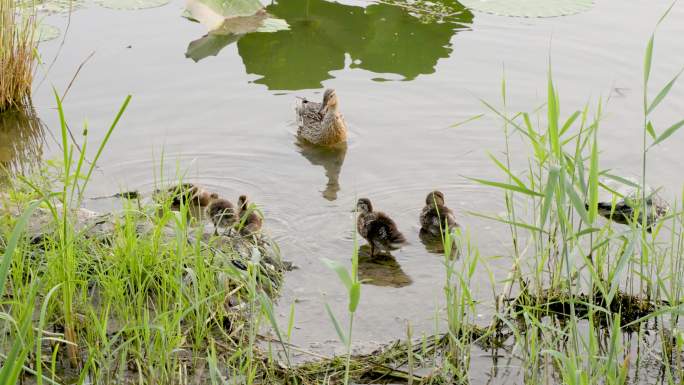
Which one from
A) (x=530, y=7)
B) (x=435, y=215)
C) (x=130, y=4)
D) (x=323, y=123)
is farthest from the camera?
(x=130, y=4)

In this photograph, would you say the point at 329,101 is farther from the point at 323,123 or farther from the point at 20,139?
the point at 20,139

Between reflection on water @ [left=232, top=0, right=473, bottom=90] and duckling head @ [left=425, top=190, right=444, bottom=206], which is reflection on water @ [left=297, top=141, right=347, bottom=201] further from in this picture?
reflection on water @ [left=232, top=0, right=473, bottom=90]

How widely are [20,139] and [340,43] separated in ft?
11.4

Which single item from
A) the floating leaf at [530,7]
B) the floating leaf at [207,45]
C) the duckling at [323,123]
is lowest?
the duckling at [323,123]

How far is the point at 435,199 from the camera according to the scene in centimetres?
587

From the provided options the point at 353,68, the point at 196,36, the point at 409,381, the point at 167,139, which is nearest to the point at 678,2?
the point at 353,68

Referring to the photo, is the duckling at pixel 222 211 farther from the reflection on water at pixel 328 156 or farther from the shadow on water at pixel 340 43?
the shadow on water at pixel 340 43

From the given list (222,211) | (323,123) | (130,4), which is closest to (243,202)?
(222,211)

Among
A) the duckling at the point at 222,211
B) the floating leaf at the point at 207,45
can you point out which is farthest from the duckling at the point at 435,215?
the floating leaf at the point at 207,45

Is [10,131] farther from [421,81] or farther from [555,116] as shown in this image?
[555,116]

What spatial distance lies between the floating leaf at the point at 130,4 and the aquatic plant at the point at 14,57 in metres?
2.18

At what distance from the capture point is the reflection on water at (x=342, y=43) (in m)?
8.88

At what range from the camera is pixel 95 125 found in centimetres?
759

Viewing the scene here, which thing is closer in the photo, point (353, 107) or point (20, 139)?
point (20, 139)
